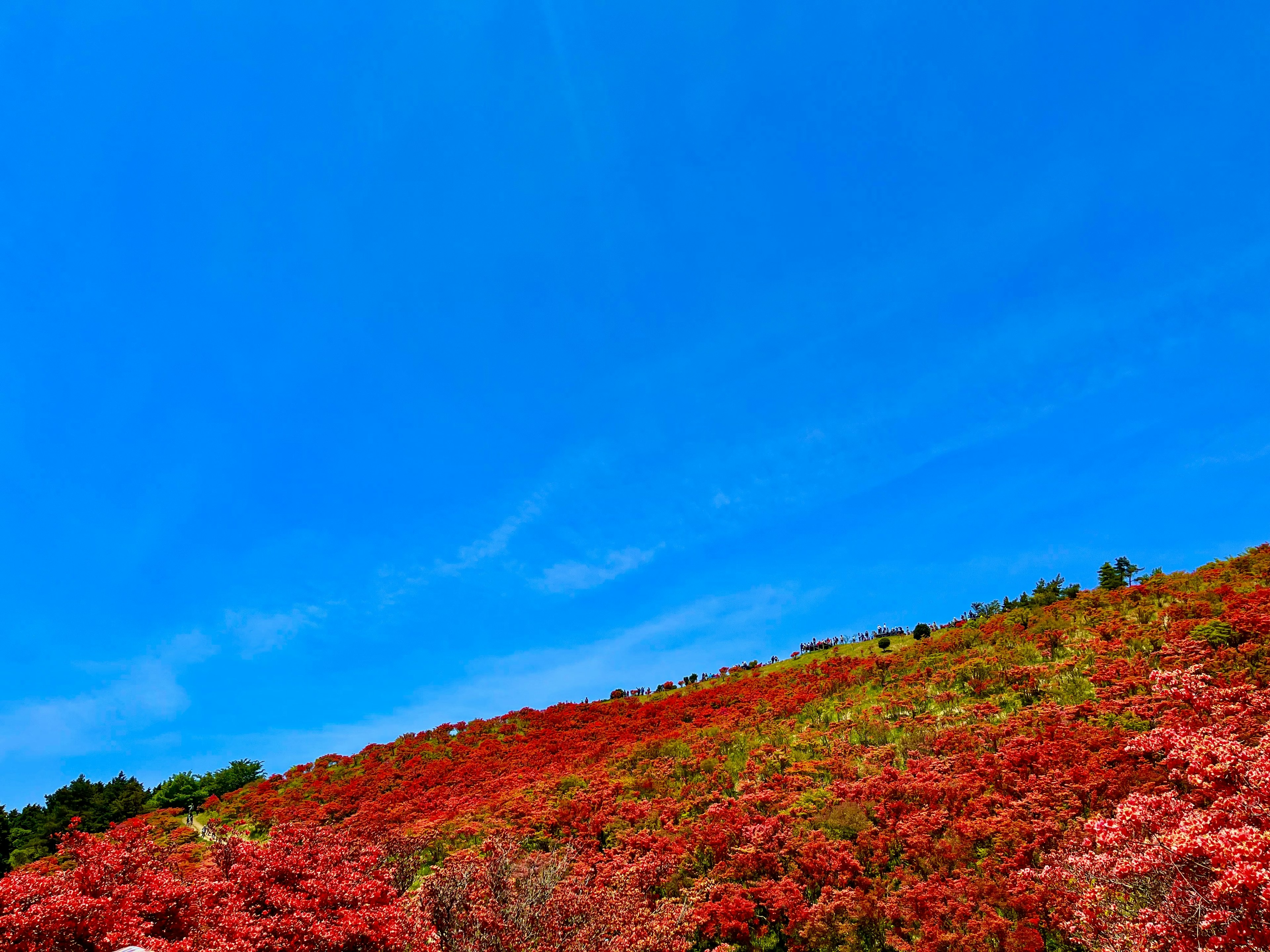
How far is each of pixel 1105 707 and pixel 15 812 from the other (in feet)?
180

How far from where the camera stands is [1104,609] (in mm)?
25516

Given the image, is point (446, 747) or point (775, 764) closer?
point (775, 764)

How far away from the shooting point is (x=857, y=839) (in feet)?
43.6

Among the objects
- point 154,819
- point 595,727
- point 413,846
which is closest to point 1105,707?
point 413,846

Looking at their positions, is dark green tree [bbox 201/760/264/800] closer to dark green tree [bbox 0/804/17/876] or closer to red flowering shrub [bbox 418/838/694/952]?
dark green tree [bbox 0/804/17/876]

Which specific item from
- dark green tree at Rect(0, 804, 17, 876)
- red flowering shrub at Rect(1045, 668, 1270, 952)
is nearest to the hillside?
red flowering shrub at Rect(1045, 668, 1270, 952)

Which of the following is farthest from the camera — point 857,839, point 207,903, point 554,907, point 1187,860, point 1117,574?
point 1117,574

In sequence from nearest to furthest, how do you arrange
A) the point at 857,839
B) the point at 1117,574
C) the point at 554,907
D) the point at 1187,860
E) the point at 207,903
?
1. the point at 1187,860
2. the point at 207,903
3. the point at 554,907
4. the point at 857,839
5. the point at 1117,574

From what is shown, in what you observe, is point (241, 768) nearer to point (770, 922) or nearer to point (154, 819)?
point (154, 819)

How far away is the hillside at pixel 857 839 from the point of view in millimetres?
8711

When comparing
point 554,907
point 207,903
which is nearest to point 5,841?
point 207,903

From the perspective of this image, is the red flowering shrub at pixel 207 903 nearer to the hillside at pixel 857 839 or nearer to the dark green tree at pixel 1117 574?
the hillside at pixel 857 839

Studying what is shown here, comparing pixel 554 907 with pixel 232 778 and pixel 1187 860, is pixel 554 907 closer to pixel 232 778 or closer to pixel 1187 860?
pixel 1187 860

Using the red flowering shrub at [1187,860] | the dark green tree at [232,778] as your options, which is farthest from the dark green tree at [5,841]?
the red flowering shrub at [1187,860]
